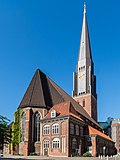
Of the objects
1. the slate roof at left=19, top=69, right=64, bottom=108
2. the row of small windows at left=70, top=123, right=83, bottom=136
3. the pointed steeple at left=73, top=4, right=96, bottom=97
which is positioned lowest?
the row of small windows at left=70, top=123, right=83, bottom=136

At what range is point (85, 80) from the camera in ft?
269

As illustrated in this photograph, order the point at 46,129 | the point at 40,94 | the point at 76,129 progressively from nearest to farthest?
the point at 76,129, the point at 46,129, the point at 40,94

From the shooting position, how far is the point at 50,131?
5081cm

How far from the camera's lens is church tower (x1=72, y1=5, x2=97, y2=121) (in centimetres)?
8131

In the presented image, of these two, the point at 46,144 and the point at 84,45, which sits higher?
the point at 84,45

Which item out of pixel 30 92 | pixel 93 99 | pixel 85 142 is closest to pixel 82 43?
pixel 93 99

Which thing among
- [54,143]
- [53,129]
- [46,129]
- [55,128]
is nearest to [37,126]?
[46,129]

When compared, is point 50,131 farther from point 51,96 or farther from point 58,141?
point 51,96

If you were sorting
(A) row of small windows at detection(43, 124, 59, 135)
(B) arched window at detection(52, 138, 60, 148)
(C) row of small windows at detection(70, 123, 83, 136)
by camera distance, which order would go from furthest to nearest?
(A) row of small windows at detection(43, 124, 59, 135) < (C) row of small windows at detection(70, 123, 83, 136) < (B) arched window at detection(52, 138, 60, 148)

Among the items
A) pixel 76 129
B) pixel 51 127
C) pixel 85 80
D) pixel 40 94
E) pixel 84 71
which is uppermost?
pixel 84 71

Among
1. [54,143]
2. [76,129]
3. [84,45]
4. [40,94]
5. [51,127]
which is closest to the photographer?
[54,143]

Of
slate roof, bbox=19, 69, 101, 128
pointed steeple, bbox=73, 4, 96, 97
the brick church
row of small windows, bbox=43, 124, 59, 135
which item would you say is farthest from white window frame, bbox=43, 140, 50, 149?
pointed steeple, bbox=73, 4, 96, 97

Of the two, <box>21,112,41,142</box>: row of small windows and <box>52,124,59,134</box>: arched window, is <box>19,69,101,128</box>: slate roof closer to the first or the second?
<box>21,112,41,142</box>: row of small windows

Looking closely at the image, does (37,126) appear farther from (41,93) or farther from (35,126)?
(41,93)
